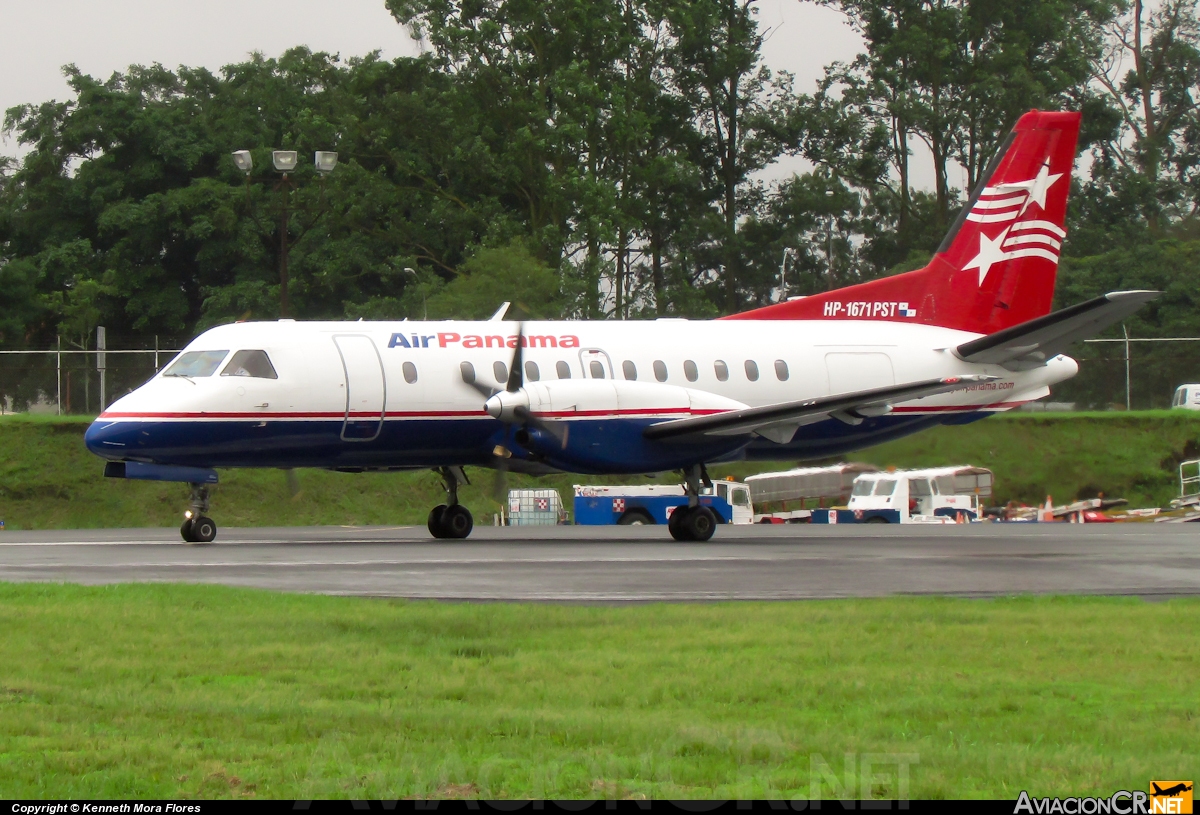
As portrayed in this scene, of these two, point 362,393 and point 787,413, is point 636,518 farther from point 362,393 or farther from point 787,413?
point 362,393

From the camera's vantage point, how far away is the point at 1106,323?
20.8 meters

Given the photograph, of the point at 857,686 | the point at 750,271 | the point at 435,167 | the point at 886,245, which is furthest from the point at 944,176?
the point at 857,686

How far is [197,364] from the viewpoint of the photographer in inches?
813

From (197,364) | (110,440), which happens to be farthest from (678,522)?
(110,440)

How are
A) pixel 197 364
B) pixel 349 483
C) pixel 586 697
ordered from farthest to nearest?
pixel 349 483 → pixel 197 364 → pixel 586 697

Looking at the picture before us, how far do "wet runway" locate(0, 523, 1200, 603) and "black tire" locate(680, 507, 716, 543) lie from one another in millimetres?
375

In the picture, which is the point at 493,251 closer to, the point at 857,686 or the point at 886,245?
the point at 886,245

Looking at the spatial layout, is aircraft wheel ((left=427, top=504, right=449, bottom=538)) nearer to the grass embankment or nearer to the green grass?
the grass embankment

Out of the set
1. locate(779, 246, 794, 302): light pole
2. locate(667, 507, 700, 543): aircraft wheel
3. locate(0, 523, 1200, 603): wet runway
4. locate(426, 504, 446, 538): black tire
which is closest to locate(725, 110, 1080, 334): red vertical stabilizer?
locate(0, 523, 1200, 603): wet runway

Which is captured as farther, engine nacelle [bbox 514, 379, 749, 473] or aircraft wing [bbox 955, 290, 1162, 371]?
engine nacelle [bbox 514, 379, 749, 473]

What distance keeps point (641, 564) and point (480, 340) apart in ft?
22.6

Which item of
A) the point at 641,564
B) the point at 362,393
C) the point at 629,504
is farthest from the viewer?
the point at 629,504

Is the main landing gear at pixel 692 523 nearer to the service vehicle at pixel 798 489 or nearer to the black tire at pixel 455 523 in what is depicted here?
the black tire at pixel 455 523

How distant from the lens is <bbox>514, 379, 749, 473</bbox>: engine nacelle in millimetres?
20234
